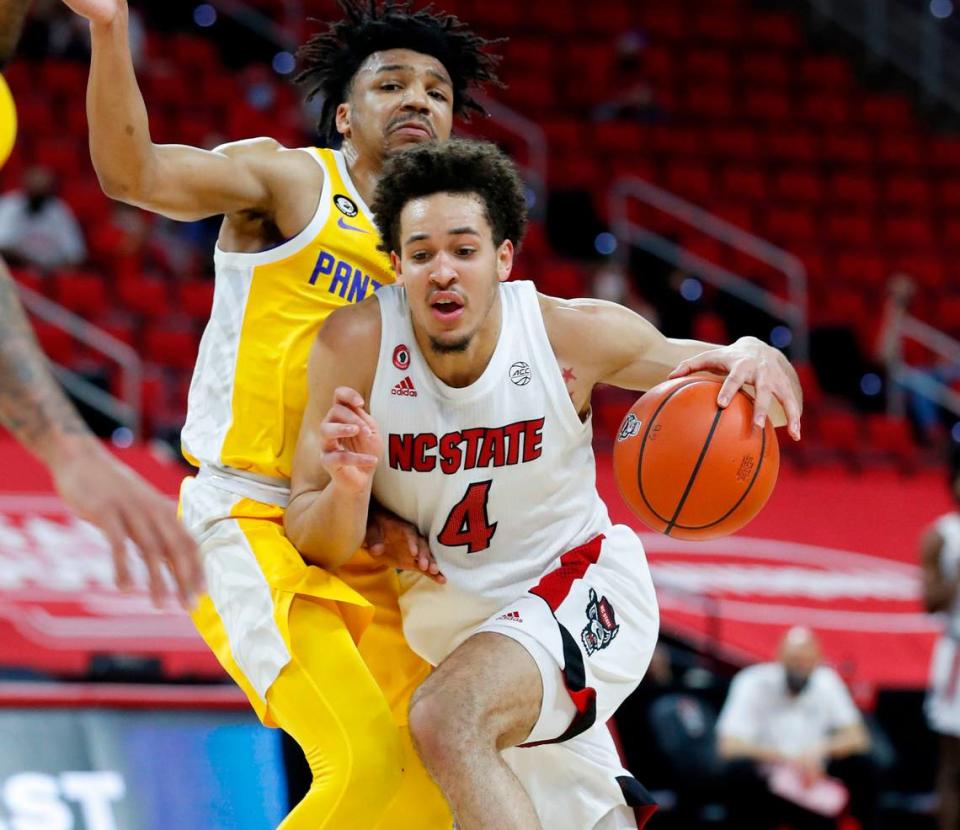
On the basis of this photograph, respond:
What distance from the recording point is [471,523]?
422 cm

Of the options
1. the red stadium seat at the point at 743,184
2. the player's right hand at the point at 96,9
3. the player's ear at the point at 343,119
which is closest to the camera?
the player's right hand at the point at 96,9

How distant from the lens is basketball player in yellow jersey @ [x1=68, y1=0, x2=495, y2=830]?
3963mm

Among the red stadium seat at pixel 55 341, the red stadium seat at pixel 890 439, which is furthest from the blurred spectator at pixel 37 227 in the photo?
the red stadium seat at pixel 890 439

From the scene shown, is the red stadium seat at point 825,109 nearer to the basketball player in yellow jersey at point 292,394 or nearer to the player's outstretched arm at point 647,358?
the basketball player in yellow jersey at point 292,394

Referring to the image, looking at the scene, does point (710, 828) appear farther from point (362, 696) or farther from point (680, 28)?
point (680, 28)

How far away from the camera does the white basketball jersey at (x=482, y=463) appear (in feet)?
13.6

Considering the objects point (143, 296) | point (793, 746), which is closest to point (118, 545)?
point (793, 746)

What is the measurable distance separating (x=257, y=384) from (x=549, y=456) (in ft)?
2.54

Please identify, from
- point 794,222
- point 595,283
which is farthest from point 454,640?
point 794,222

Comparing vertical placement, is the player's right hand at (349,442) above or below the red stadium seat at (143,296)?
below

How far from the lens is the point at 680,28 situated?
54.2 feet

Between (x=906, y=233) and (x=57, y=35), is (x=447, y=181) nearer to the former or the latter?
(x=57, y=35)

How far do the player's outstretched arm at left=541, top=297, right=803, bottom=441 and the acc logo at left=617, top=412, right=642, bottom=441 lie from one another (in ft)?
0.39

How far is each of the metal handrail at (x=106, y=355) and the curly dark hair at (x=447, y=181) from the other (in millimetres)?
5880
